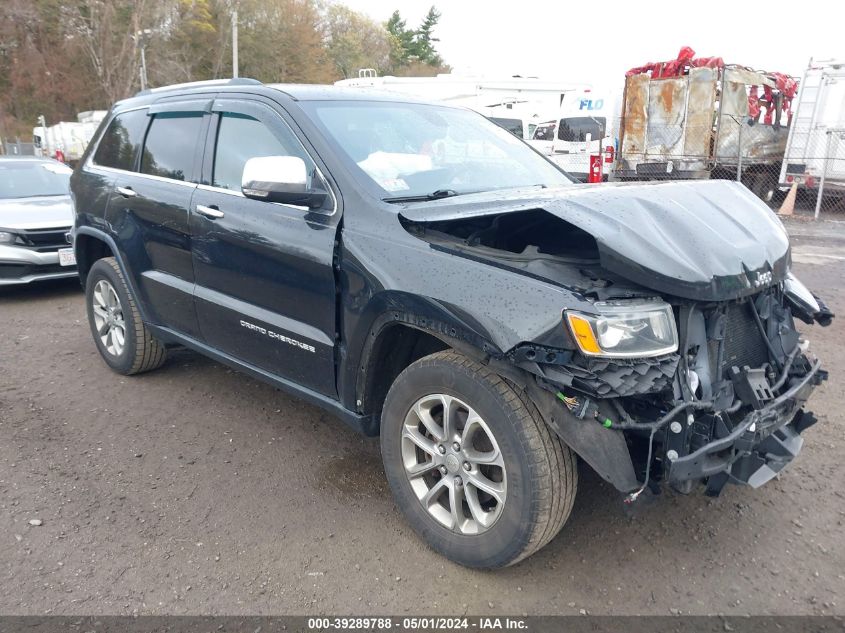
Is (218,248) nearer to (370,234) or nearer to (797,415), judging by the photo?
(370,234)

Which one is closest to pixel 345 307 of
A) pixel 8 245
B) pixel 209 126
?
pixel 209 126

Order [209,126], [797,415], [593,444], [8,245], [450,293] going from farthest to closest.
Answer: [8,245] < [209,126] < [797,415] < [450,293] < [593,444]

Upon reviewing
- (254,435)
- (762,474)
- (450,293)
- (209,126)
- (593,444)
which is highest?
(209,126)

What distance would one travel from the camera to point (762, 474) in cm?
259

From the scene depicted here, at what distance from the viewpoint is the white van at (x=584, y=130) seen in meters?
16.9

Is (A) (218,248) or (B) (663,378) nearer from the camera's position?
(B) (663,378)

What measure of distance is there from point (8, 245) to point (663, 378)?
23.4 ft

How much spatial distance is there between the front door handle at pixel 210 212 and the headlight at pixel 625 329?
6.86ft

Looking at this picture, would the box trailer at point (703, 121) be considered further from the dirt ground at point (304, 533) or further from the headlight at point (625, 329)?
the headlight at point (625, 329)

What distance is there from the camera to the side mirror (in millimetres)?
2969

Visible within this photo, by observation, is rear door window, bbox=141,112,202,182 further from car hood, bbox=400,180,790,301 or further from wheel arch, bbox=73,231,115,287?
car hood, bbox=400,180,790,301

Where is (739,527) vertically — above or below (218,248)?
below

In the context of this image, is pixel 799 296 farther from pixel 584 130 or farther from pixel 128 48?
pixel 128 48

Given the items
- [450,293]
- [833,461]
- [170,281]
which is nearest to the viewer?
[450,293]
